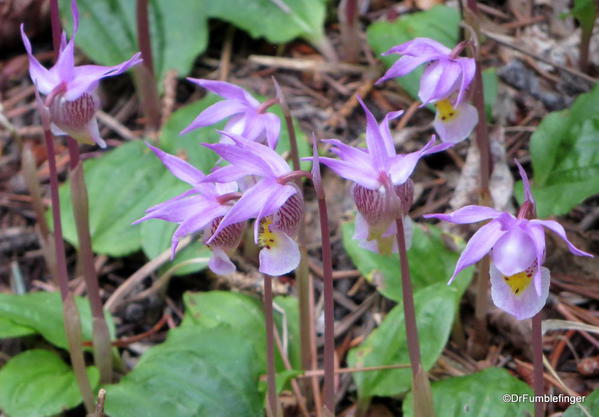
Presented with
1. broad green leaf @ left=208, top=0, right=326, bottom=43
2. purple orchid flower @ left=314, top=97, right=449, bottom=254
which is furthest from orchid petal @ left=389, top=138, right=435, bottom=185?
broad green leaf @ left=208, top=0, right=326, bottom=43

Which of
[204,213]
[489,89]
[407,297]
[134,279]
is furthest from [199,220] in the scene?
[489,89]

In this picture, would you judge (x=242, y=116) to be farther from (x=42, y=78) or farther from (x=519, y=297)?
(x=519, y=297)

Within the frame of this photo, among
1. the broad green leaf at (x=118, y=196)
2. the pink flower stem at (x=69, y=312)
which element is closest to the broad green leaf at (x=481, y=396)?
the pink flower stem at (x=69, y=312)

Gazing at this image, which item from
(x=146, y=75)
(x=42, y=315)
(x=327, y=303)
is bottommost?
(x=42, y=315)

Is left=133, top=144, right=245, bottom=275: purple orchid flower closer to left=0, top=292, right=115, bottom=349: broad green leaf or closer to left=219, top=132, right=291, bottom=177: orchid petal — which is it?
left=219, top=132, right=291, bottom=177: orchid petal

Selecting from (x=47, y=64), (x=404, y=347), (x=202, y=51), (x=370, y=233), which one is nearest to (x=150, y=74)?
(x=202, y=51)

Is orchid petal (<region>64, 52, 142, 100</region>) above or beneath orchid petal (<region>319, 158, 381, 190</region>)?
above
